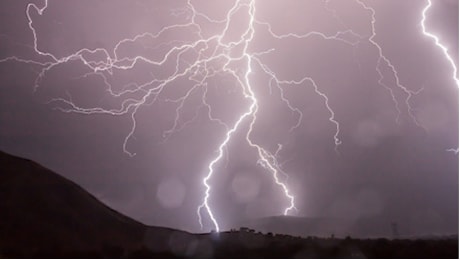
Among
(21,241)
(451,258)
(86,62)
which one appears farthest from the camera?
(86,62)

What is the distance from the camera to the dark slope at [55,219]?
41.2ft

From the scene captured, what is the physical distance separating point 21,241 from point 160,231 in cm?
457

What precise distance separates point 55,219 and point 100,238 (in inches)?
57.6

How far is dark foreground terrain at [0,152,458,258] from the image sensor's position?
1015cm

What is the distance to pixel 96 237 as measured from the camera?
14031 mm

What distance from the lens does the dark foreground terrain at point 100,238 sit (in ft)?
33.3

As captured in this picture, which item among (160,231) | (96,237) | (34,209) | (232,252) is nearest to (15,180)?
(34,209)

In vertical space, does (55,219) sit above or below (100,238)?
above

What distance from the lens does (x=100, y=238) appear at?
14.0 m

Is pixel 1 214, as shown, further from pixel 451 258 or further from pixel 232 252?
pixel 451 258

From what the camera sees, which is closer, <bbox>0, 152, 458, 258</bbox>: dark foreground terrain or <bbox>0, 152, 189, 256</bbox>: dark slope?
<bbox>0, 152, 458, 258</bbox>: dark foreground terrain

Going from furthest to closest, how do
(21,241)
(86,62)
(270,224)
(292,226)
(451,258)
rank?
(292,226) < (270,224) < (86,62) < (21,241) < (451,258)

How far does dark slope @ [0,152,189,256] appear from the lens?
1255cm

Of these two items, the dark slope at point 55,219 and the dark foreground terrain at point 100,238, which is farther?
the dark slope at point 55,219
